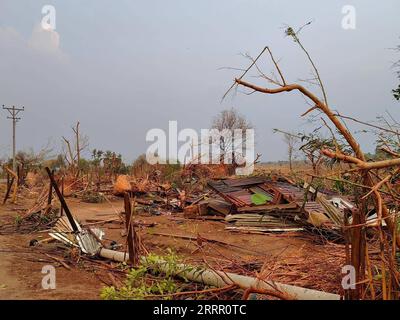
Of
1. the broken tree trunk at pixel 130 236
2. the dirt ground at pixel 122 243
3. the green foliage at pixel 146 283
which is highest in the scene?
the broken tree trunk at pixel 130 236

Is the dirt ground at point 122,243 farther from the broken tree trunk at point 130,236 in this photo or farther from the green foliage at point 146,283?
the broken tree trunk at point 130,236

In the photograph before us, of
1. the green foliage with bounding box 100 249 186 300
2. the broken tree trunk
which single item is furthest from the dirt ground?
the broken tree trunk

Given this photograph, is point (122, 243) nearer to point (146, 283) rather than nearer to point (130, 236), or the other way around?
point (130, 236)

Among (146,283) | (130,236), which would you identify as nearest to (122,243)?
(130,236)

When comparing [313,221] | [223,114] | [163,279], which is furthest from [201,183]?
[223,114]

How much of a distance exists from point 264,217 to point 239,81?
295 inches

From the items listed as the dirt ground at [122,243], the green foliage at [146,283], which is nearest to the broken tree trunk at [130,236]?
the green foliage at [146,283]

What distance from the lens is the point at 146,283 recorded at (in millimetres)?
5156

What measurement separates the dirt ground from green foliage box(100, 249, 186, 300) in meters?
0.41

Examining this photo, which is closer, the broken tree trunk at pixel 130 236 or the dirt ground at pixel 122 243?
the dirt ground at pixel 122 243

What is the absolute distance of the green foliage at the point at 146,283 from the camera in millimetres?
4520

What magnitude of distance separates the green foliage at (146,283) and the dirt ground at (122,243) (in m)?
0.41

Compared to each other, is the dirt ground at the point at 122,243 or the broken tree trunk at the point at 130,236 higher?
the broken tree trunk at the point at 130,236
